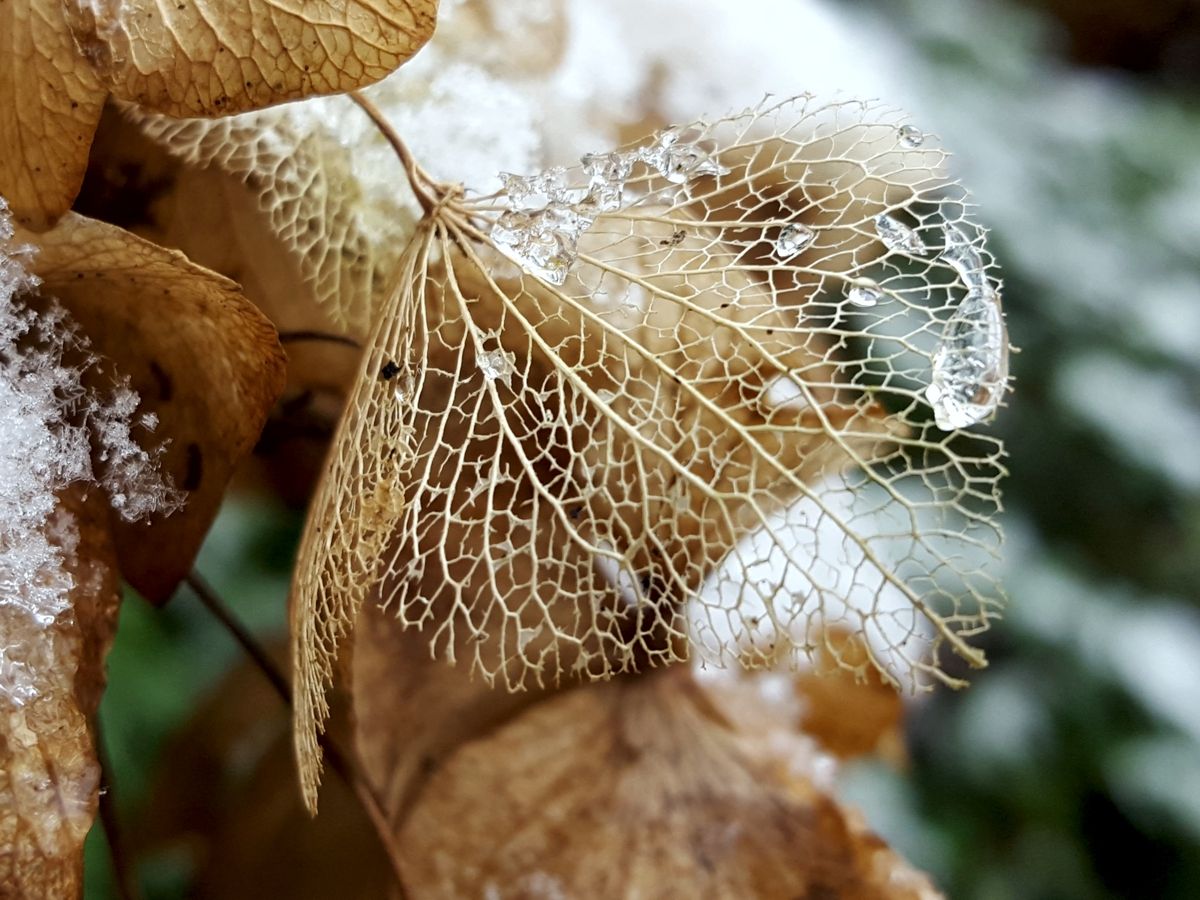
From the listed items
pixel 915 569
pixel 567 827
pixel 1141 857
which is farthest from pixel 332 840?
pixel 1141 857

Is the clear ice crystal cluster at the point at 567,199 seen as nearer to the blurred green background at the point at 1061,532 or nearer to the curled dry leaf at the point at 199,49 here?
the curled dry leaf at the point at 199,49

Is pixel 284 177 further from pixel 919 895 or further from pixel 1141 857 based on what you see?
pixel 1141 857

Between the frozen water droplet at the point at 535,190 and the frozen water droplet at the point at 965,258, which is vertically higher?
the frozen water droplet at the point at 965,258

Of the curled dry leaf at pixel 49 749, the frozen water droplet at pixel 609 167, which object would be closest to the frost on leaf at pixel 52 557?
the curled dry leaf at pixel 49 749

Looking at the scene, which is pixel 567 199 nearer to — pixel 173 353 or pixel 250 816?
pixel 173 353

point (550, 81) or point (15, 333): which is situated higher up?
point (550, 81)

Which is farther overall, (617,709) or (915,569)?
(915,569)

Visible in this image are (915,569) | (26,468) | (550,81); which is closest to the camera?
(26,468)
